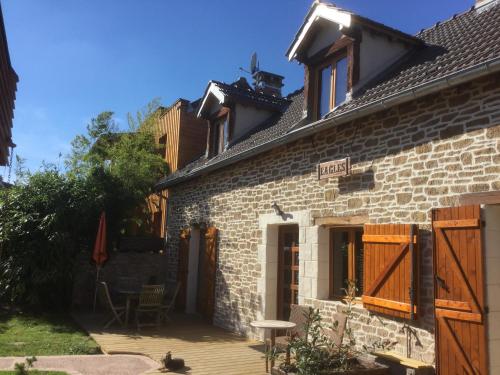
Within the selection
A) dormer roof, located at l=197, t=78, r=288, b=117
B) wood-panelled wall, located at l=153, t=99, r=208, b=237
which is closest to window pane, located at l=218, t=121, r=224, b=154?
dormer roof, located at l=197, t=78, r=288, b=117

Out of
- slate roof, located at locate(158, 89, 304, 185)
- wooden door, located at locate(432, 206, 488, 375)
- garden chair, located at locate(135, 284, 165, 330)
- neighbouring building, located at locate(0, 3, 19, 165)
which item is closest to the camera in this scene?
neighbouring building, located at locate(0, 3, 19, 165)

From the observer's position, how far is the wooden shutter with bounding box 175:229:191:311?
427 inches

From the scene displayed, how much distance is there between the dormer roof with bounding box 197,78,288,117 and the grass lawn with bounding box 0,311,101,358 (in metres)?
5.67

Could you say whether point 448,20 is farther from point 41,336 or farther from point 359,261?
point 41,336

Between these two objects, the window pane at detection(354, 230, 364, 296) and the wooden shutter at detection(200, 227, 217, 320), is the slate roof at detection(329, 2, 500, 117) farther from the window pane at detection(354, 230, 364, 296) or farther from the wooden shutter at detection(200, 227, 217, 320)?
the wooden shutter at detection(200, 227, 217, 320)

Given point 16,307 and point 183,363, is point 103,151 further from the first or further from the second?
point 183,363

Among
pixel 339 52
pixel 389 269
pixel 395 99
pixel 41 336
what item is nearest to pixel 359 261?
pixel 389 269

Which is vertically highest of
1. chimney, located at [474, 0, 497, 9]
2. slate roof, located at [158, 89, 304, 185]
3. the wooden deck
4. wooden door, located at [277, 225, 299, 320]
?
chimney, located at [474, 0, 497, 9]

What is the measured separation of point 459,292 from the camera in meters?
4.46

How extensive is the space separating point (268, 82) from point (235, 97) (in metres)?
4.07

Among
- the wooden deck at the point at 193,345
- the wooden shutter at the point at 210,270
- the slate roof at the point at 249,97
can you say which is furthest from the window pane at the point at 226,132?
the wooden deck at the point at 193,345

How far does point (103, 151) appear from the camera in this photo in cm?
1290

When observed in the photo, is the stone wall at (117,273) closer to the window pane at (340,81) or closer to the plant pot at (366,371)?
the window pane at (340,81)

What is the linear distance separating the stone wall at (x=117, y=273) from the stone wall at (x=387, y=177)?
11.7 feet
